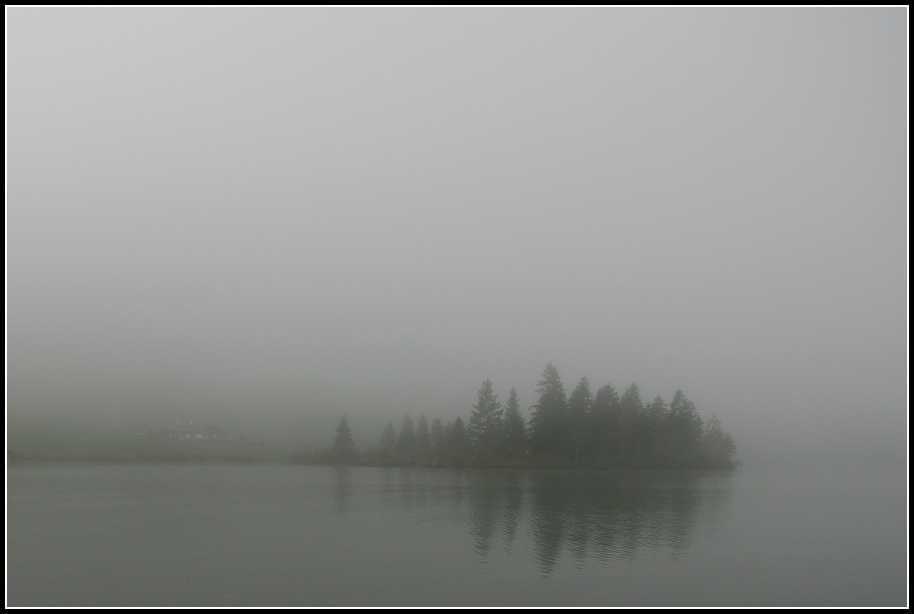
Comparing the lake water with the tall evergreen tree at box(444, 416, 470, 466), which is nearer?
the lake water

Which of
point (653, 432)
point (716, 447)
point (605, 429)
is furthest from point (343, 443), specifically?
point (716, 447)

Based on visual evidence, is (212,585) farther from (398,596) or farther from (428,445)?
(428,445)

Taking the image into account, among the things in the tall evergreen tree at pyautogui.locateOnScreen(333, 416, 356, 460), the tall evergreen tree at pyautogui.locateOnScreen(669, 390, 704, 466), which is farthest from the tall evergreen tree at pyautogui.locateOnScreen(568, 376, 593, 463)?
the tall evergreen tree at pyautogui.locateOnScreen(333, 416, 356, 460)

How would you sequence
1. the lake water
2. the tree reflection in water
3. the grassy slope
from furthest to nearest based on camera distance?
the grassy slope
the tree reflection in water
the lake water

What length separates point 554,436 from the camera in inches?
2594

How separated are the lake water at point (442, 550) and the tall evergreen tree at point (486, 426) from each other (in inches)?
1134

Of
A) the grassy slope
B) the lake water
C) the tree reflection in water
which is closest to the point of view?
the lake water

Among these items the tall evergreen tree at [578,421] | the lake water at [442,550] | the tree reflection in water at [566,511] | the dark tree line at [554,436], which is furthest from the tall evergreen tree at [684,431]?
the lake water at [442,550]

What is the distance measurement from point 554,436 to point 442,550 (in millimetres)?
48907

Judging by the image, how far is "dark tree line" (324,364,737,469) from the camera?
63.7m

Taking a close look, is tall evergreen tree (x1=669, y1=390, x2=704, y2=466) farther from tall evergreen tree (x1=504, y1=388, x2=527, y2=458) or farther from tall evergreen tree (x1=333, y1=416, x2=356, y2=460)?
tall evergreen tree (x1=333, y1=416, x2=356, y2=460)

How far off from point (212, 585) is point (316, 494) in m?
23.7

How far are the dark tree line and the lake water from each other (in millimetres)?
26381

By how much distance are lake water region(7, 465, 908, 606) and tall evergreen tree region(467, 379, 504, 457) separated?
28806mm
